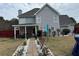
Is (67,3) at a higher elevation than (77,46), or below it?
higher

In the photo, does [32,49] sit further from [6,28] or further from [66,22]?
[66,22]

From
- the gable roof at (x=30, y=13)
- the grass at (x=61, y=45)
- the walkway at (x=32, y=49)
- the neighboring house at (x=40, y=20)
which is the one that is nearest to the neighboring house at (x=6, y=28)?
the neighboring house at (x=40, y=20)

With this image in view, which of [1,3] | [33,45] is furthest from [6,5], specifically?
[33,45]

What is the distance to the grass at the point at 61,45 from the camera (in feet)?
59.8

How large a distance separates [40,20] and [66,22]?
0.68 meters

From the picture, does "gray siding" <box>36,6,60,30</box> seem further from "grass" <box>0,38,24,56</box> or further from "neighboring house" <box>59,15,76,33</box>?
"grass" <box>0,38,24,56</box>

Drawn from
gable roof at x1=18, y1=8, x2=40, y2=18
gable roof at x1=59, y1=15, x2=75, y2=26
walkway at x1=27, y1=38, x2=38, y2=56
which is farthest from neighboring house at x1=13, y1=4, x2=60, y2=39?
walkway at x1=27, y1=38, x2=38, y2=56

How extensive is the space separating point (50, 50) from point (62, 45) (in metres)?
0.34

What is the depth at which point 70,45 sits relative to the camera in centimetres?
1834

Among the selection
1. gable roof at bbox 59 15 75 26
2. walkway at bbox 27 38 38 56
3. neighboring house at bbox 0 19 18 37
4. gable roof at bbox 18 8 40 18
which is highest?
gable roof at bbox 18 8 40 18

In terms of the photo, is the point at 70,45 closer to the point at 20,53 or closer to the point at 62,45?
the point at 62,45

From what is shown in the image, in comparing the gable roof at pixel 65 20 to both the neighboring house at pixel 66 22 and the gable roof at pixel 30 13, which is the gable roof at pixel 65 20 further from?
the gable roof at pixel 30 13

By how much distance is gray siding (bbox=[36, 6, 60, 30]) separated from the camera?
60.4 feet

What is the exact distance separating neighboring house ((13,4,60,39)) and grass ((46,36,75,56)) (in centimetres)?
31
